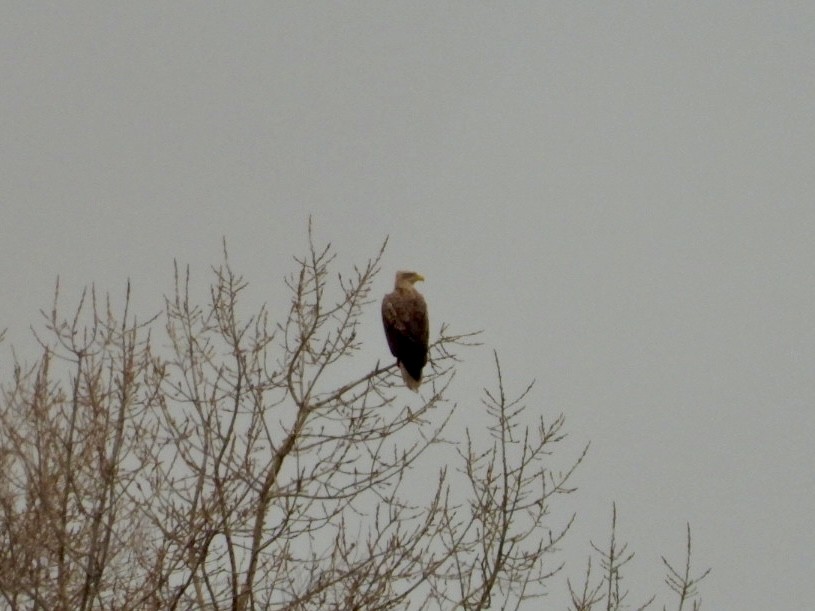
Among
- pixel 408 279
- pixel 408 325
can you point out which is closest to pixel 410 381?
pixel 408 325

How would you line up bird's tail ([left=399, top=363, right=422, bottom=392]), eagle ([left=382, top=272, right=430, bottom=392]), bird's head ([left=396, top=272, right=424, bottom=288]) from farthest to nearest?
bird's head ([left=396, top=272, right=424, bottom=288]) < eagle ([left=382, top=272, right=430, bottom=392]) < bird's tail ([left=399, top=363, right=422, bottom=392])

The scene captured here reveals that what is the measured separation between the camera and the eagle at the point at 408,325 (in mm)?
11008

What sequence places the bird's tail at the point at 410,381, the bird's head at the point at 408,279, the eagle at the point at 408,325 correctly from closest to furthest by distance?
the bird's tail at the point at 410,381 → the eagle at the point at 408,325 → the bird's head at the point at 408,279

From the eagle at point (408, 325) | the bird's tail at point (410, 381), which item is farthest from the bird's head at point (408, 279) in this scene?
the bird's tail at point (410, 381)

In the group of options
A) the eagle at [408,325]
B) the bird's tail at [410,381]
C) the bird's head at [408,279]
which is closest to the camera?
the bird's tail at [410,381]

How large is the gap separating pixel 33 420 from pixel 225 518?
1.22 m

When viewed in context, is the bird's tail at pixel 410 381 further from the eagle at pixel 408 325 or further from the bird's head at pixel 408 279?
the bird's head at pixel 408 279

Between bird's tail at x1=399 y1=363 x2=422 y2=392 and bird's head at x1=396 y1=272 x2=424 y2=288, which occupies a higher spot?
bird's head at x1=396 y1=272 x2=424 y2=288

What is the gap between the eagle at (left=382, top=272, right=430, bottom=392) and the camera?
1101 centimetres

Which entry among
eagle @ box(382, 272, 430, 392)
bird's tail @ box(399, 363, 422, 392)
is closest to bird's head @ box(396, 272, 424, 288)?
eagle @ box(382, 272, 430, 392)

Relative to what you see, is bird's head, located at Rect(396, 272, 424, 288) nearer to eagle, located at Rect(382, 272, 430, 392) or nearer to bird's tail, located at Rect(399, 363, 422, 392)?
eagle, located at Rect(382, 272, 430, 392)

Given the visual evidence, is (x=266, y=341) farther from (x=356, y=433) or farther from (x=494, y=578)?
(x=494, y=578)

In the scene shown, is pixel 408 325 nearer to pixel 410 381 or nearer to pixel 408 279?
pixel 408 279

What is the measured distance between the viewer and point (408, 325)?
12000 mm
